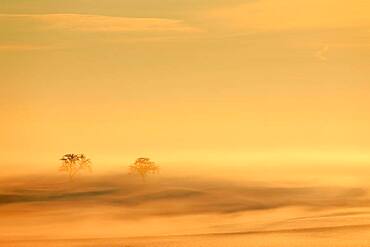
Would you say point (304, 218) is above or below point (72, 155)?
below

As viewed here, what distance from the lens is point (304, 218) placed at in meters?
11.8

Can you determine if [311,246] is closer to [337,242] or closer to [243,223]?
[337,242]

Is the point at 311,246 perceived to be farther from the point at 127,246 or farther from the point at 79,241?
the point at 79,241

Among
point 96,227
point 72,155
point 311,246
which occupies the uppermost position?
point 72,155

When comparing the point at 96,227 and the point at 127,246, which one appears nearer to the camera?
the point at 127,246

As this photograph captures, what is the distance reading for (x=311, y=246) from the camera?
10984 mm

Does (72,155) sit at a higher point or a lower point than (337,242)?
higher

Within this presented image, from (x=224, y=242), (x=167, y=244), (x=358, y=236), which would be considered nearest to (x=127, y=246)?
(x=167, y=244)

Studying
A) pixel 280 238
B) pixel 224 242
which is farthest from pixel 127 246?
pixel 280 238

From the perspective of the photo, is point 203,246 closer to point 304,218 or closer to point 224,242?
point 224,242

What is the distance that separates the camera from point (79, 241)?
37.5 feet

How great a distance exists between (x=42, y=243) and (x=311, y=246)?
3.58 metres

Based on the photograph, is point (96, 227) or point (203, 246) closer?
point (203, 246)

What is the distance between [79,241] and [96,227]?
1.52 ft
